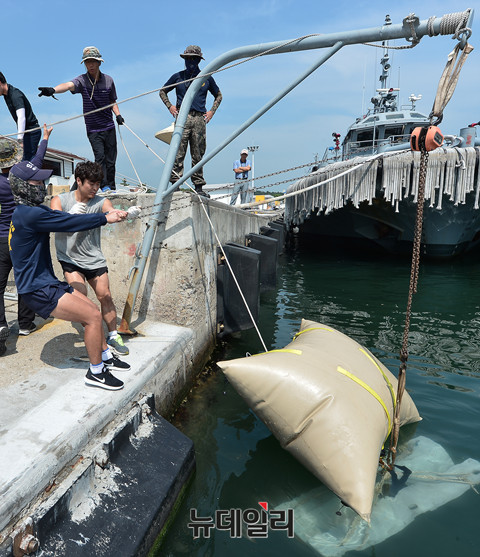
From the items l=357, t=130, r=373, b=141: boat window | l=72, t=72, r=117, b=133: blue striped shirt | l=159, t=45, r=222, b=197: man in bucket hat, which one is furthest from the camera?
l=357, t=130, r=373, b=141: boat window

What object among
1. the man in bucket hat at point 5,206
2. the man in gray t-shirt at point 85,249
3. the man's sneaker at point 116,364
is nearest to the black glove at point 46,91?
the man in bucket hat at point 5,206

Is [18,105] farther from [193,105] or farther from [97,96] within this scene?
[193,105]

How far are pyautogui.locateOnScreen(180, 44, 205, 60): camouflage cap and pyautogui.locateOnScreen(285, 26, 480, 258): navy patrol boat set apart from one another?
2665mm

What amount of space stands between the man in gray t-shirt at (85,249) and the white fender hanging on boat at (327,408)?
1309mm

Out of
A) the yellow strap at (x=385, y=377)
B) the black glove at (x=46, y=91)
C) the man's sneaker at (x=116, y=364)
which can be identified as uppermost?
the black glove at (x=46, y=91)

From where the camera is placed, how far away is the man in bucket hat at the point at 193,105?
199 inches

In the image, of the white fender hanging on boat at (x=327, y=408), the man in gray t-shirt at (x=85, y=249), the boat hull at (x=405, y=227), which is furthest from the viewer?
the boat hull at (x=405, y=227)

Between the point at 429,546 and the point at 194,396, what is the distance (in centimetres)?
243

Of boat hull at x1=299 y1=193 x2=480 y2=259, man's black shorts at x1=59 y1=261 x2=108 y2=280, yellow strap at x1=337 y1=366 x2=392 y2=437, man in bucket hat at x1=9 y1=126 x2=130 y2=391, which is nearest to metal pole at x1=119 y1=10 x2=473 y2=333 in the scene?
man's black shorts at x1=59 y1=261 x2=108 y2=280

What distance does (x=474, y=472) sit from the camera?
307cm

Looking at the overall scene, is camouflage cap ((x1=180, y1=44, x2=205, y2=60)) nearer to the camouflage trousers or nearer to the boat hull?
the camouflage trousers

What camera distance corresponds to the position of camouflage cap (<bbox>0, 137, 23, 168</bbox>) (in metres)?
3.46

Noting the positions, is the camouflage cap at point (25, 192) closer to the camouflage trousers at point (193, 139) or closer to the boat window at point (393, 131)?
the camouflage trousers at point (193, 139)

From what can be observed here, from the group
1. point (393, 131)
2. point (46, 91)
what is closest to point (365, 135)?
point (393, 131)
